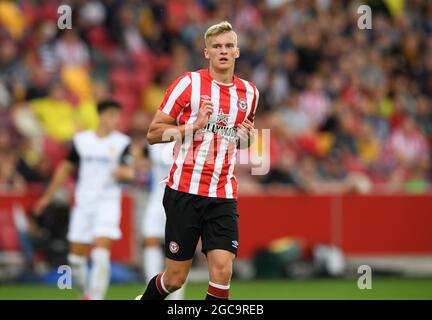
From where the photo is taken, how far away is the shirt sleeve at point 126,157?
34.6ft

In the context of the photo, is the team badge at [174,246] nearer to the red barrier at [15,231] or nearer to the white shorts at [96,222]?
the white shorts at [96,222]

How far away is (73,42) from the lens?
16.6 metres

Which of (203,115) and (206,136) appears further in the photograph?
(206,136)

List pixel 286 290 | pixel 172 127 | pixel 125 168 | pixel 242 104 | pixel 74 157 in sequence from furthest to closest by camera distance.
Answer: pixel 286 290
pixel 74 157
pixel 125 168
pixel 242 104
pixel 172 127

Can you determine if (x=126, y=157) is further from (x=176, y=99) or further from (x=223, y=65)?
(x=223, y=65)

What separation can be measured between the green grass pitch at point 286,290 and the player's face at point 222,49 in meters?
4.39

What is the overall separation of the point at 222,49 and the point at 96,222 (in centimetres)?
347

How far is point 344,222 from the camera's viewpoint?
14.8 m

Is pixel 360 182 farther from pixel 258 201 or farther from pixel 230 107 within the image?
pixel 230 107

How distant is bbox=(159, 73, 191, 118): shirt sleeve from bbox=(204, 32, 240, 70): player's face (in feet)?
0.95

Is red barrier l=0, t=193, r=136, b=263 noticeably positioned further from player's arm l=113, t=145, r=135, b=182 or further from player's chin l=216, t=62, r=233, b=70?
player's chin l=216, t=62, r=233, b=70

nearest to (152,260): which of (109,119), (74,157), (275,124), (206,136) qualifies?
(74,157)

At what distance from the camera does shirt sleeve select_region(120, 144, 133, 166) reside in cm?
1055

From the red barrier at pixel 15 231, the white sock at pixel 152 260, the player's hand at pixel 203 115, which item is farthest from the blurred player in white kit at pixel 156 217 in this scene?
the player's hand at pixel 203 115
